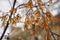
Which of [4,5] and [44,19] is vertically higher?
[4,5]

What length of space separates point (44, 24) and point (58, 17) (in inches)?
114

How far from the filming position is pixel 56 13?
4.51 meters

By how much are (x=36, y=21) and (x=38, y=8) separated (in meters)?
0.12

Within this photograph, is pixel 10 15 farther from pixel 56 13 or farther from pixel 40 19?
pixel 56 13

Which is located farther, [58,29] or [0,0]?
[0,0]

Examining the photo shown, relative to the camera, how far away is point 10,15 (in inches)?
66.1

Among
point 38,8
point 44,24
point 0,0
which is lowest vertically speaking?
point 44,24

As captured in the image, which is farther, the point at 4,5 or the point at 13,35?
the point at 4,5

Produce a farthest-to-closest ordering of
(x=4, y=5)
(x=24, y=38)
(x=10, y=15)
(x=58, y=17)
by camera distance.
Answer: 1. (x=4, y=5)
2. (x=58, y=17)
3. (x=24, y=38)
4. (x=10, y=15)

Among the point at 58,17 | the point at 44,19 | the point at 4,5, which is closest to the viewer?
the point at 44,19

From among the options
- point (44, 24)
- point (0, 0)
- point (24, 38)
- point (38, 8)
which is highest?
point (0, 0)

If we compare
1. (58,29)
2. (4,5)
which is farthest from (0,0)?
(58,29)

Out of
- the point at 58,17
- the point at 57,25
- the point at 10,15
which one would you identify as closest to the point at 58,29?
the point at 57,25

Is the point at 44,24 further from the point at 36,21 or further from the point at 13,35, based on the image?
the point at 13,35
